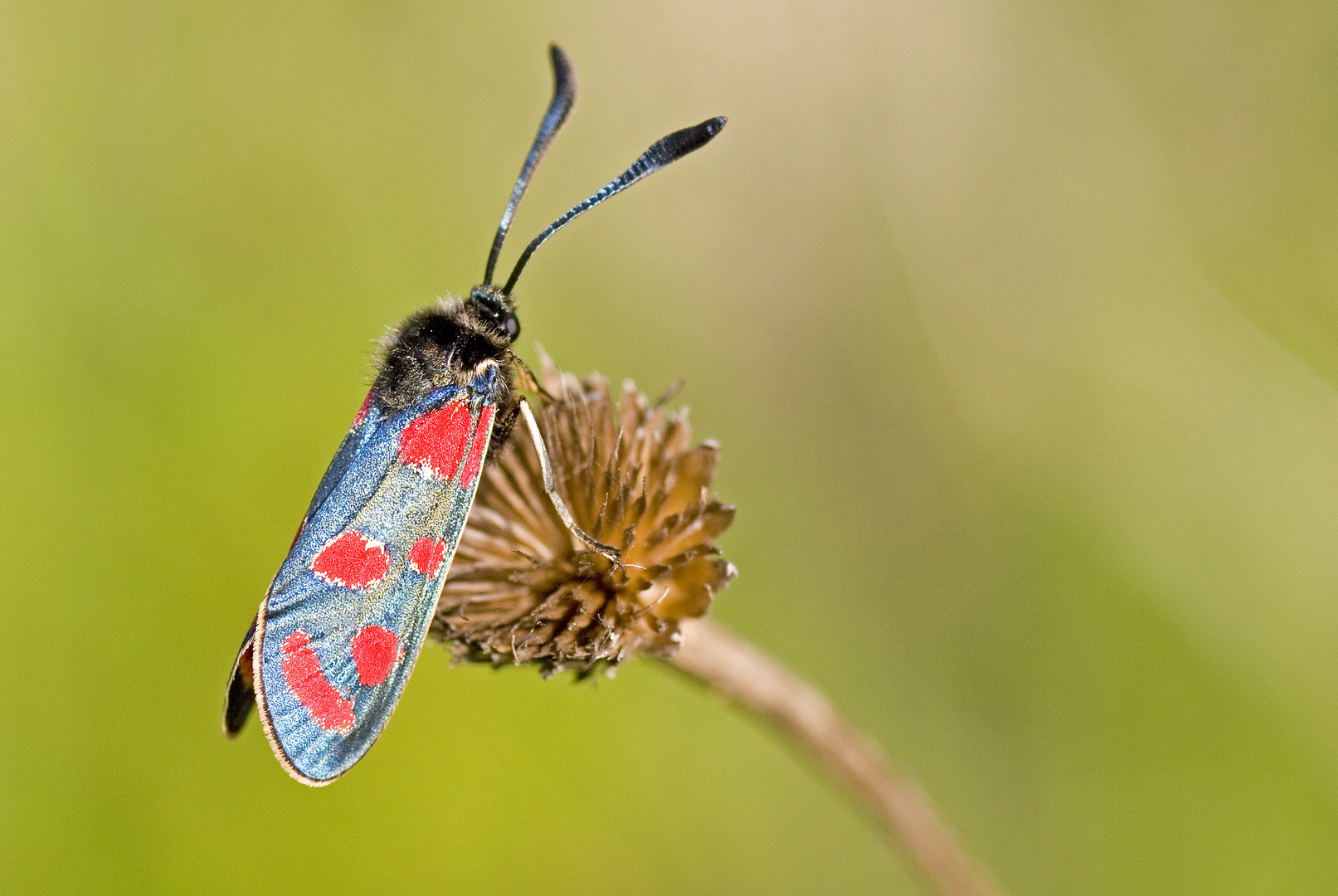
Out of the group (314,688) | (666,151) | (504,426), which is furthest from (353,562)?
(666,151)

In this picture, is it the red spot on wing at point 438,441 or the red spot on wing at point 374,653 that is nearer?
the red spot on wing at point 374,653

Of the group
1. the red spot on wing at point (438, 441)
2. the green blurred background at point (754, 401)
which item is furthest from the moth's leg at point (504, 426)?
the green blurred background at point (754, 401)

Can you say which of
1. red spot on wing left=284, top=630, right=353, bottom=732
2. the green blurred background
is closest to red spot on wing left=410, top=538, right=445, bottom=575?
red spot on wing left=284, top=630, right=353, bottom=732

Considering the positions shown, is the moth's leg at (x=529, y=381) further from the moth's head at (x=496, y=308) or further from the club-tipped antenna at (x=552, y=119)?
the club-tipped antenna at (x=552, y=119)

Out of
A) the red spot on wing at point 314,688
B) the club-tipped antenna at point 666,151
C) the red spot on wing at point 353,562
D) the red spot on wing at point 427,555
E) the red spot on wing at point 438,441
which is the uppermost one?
the club-tipped antenna at point 666,151

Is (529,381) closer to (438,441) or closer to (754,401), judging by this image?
(438,441)

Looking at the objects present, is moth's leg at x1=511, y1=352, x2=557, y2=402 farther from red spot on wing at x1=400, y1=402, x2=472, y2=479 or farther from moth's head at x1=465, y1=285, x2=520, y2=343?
red spot on wing at x1=400, y1=402, x2=472, y2=479
